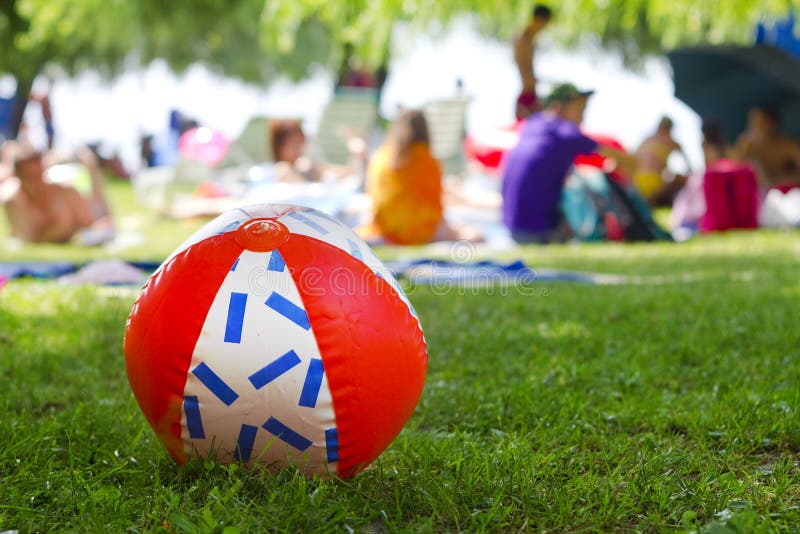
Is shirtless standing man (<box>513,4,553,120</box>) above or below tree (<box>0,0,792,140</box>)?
below

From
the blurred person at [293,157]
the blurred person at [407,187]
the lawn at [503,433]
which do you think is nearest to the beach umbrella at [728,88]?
the blurred person at [293,157]

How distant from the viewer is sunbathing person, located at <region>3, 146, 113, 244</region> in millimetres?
11812

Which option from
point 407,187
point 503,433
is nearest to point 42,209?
point 407,187

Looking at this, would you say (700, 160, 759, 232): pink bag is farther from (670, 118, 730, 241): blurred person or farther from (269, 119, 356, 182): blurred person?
(269, 119, 356, 182): blurred person

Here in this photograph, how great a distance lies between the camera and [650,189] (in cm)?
1683

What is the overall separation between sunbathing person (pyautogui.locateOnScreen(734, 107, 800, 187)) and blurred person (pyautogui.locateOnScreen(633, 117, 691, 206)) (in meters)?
1.86

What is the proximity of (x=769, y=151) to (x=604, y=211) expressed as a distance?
5594mm

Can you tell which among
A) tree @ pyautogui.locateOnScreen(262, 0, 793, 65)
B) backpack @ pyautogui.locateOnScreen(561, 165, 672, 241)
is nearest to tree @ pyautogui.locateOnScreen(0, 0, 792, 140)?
tree @ pyautogui.locateOnScreen(262, 0, 793, 65)

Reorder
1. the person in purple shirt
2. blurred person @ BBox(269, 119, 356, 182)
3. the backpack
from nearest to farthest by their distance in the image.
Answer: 1. the person in purple shirt
2. the backpack
3. blurred person @ BBox(269, 119, 356, 182)

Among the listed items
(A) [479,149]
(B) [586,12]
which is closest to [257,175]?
(A) [479,149]

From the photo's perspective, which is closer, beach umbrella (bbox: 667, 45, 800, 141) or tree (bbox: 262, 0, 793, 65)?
tree (bbox: 262, 0, 793, 65)

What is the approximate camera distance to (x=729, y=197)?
12852 millimetres

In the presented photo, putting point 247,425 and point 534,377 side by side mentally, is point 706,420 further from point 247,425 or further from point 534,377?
point 247,425

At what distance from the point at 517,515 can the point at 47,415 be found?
210 centimetres
